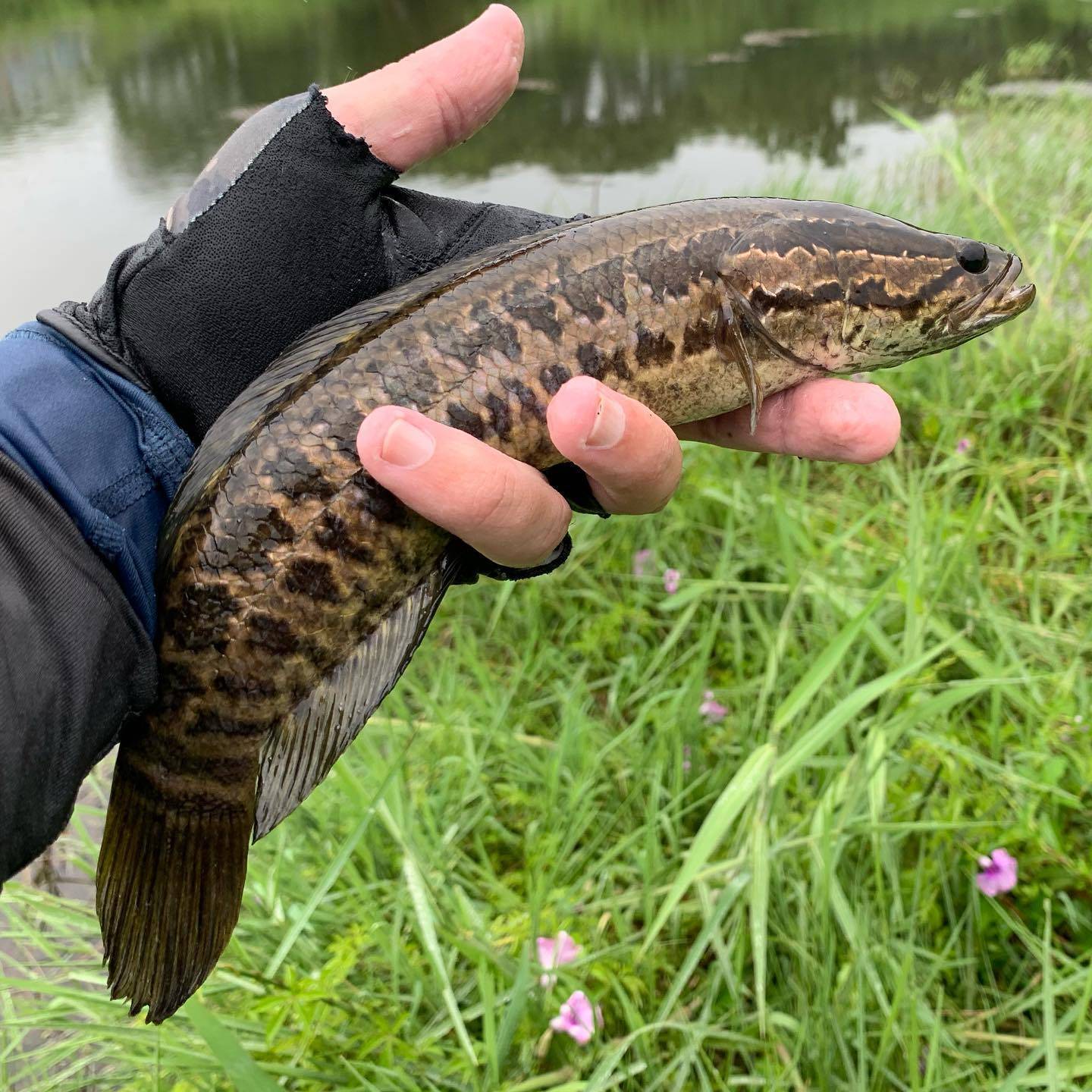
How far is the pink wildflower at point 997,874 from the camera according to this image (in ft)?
7.11

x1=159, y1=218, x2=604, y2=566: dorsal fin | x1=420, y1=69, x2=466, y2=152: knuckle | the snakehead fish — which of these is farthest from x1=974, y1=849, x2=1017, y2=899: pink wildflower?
x1=420, y1=69, x2=466, y2=152: knuckle

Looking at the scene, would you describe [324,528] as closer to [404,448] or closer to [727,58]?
[404,448]

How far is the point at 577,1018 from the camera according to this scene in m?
2.08

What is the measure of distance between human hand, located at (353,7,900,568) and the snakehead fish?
0.33ft

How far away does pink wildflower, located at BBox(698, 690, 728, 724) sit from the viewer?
285 cm

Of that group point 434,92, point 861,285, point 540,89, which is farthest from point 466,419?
point 540,89

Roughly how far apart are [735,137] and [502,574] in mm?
10526

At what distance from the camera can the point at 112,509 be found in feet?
6.16

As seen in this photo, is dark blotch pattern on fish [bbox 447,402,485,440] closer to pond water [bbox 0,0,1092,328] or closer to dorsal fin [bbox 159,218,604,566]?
dorsal fin [bbox 159,218,604,566]

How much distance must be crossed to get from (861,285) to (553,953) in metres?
1.73

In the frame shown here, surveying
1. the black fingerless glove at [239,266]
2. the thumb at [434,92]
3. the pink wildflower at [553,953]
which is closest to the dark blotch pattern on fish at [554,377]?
the black fingerless glove at [239,266]

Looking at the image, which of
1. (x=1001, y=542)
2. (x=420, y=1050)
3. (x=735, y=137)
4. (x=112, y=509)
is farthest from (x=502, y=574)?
(x=735, y=137)

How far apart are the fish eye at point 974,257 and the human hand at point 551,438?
1.46 ft

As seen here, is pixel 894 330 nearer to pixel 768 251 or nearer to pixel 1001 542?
pixel 768 251
